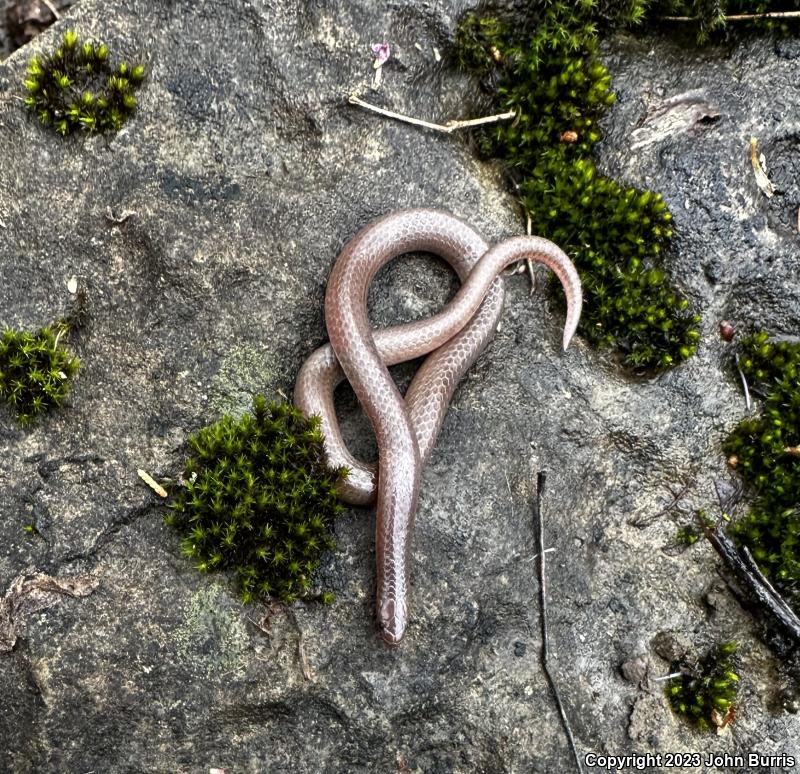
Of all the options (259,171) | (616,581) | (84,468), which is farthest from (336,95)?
(616,581)

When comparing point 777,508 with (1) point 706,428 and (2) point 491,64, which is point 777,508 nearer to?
(1) point 706,428

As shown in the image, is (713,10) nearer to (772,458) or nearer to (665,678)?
(772,458)

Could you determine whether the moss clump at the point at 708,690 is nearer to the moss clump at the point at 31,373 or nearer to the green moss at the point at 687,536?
the green moss at the point at 687,536

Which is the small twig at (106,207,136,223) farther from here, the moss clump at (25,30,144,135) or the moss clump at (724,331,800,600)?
the moss clump at (724,331,800,600)

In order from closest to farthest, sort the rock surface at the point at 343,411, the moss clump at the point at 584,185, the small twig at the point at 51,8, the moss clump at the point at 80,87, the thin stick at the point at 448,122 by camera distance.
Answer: the rock surface at the point at 343,411 → the moss clump at the point at 80,87 → the moss clump at the point at 584,185 → the thin stick at the point at 448,122 → the small twig at the point at 51,8

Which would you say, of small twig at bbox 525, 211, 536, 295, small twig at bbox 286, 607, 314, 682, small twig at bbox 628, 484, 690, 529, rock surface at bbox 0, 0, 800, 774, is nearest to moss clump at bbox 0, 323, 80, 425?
rock surface at bbox 0, 0, 800, 774

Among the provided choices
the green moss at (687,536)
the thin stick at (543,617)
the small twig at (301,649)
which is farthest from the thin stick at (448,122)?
the small twig at (301,649)

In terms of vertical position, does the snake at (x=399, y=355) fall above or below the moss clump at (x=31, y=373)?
below
